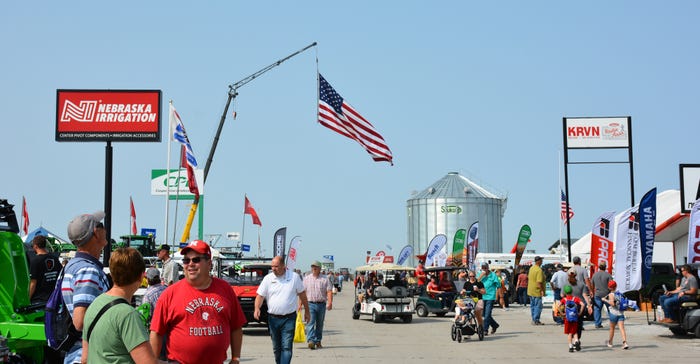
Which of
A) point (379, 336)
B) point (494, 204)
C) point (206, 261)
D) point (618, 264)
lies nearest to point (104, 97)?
point (379, 336)

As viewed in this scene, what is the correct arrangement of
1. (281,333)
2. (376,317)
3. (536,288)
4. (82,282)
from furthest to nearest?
(376,317), (536,288), (281,333), (82,282)

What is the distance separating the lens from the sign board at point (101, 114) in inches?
999

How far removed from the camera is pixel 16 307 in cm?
900

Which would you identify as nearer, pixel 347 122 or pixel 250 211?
pixel 347 122

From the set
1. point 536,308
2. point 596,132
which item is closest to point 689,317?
point 536,308

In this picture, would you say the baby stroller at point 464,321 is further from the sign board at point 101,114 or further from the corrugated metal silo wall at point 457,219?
the corrugated metal silo wall at point 457,219

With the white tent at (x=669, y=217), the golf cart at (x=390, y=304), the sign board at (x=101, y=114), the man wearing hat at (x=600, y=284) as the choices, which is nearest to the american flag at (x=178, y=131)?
the sign board at (x=101, y=114)

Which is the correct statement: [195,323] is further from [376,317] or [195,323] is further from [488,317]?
[376,317]

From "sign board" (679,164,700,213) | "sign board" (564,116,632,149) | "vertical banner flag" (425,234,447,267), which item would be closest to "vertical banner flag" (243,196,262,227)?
"vertical banner flag" (425,234,447,267)

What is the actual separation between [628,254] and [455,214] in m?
60.4

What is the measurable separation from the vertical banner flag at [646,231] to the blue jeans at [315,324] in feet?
29.5

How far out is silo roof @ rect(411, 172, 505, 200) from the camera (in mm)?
83688

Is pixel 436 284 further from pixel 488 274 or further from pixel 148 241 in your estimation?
pixel 148 241

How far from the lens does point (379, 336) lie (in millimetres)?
21094
